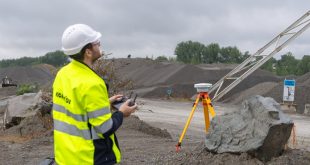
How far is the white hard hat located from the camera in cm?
362

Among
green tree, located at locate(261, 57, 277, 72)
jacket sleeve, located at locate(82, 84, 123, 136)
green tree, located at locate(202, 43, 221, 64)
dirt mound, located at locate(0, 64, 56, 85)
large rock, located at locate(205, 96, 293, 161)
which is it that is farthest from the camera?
green tree, located at locate(202, 43, 221, 64)

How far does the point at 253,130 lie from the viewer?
702cm

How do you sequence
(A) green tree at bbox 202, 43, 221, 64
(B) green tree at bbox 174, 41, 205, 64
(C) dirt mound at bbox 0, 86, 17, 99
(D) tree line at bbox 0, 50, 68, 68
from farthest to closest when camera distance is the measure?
(D) tree line at bbox 0, 50, 68, 68 < (B) green tree at bbox 174, 41, 205, 64 < (A) green tree at bbox 202, 43, 221, 64 < (C) dirt mound at bbox 0, 86, 17, 99

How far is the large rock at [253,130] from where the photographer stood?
22.1 feet

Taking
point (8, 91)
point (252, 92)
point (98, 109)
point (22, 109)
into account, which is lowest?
point (8, 91)

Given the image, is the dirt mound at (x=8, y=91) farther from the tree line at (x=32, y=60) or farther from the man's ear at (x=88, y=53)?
the tree line at (x=32, y=60)

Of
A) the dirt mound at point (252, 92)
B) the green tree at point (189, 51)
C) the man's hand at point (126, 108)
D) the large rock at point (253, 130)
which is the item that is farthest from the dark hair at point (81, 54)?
the green tree at point (189, 51)

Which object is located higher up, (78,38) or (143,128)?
(78,38)

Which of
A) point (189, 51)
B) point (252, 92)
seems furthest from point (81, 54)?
point (189, 51)

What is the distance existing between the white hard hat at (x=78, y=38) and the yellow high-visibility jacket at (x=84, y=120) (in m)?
0.10

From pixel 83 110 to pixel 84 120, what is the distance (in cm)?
7

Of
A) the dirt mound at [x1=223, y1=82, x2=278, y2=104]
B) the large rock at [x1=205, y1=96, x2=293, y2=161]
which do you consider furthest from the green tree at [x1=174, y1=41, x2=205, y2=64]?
the large rock at [x1=205, y1=96, x2=293, y2=161]

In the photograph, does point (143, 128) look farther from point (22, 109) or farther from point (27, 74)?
point (27, 74)

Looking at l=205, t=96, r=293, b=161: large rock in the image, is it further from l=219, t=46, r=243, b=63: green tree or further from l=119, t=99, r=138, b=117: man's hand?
l=219, t=46, r=243, b=63: green tree
